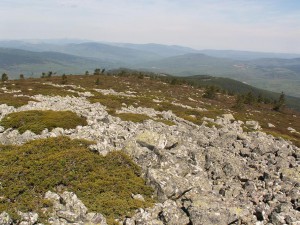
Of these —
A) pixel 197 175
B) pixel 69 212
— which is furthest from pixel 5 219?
pixel 197 175

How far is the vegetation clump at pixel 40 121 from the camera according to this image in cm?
2323

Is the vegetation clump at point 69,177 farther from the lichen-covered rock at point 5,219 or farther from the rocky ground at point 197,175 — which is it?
the rocky ground at point 197,175

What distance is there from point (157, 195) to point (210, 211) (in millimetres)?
3114

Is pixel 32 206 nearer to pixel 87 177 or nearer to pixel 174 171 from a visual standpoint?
pixel 87 177

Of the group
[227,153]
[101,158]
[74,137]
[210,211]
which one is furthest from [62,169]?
[227,153]

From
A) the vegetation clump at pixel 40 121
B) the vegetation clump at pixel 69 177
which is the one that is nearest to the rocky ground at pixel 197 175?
the vegetation clump at pixel 69 177

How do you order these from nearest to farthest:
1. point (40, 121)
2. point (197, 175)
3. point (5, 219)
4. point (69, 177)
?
point (5, 219) → point (69, 177) → point (197, 175) → point (40, 121)

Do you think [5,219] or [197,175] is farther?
[197,175]

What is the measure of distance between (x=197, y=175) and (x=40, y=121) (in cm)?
1352

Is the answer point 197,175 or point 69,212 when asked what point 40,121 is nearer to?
point 69,212

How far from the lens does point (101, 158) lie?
60.5 ft

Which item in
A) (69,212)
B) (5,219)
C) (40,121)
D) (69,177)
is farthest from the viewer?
(40,121)

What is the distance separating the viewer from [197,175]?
1916 centimetres

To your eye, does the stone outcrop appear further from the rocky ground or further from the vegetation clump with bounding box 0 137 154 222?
the vegetation clump with bounding box 0 137 154 222
